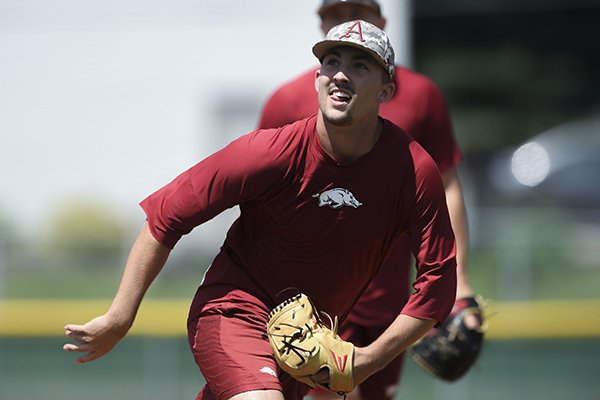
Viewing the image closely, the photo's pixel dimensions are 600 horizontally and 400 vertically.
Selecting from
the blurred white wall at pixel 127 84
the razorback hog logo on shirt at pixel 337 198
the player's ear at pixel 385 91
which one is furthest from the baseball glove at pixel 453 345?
the blurred white wall at pixel 127 84

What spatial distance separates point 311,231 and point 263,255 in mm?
253

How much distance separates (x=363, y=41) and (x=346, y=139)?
370 mm

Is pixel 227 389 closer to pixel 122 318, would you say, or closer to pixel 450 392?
pixel 122 318

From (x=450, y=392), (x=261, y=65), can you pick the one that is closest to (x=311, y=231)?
(x=450, y=392)

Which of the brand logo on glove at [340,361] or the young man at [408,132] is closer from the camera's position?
the brand logo on glove at [340,361]

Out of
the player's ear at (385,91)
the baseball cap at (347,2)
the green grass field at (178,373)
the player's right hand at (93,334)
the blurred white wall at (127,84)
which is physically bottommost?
the green grass field at (178,373)

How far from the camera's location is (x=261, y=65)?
53.2ft

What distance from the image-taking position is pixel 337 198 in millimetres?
4152

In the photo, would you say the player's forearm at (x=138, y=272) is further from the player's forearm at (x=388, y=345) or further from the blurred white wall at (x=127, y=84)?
the blurred white wall at (x=127, y=84)

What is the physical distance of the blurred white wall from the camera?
16.2m

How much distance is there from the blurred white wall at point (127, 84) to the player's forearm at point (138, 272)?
1195cm

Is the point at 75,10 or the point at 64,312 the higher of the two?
the point at 75,10

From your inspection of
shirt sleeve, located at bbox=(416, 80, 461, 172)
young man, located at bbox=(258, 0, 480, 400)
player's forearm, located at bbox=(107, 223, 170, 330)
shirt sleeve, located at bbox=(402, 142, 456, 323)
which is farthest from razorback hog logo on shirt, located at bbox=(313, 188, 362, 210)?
shirt sleeve, located at bbox=(416, 80, 461, 172)

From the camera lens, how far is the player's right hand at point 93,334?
4.21 m
